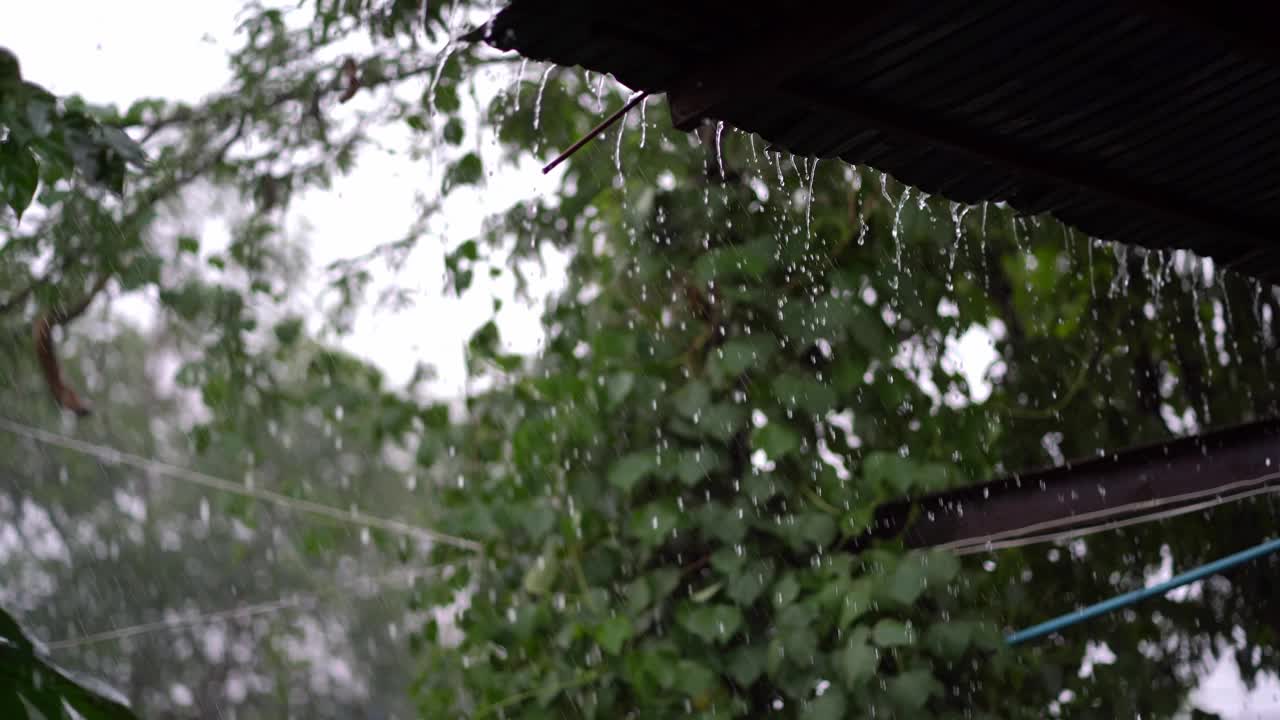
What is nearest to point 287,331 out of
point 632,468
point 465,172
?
point 465,172

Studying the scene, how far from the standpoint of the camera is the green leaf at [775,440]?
2801 millimetres

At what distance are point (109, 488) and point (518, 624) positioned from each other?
357 inches

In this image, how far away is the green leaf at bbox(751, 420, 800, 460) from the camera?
2.80 metres

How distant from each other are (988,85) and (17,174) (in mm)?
1042

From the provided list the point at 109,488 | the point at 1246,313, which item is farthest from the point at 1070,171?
the point at 109,488

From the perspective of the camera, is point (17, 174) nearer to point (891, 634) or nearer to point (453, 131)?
point (891, 634)

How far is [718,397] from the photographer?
3020mm

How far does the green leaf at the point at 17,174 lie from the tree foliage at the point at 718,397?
4.17 ft

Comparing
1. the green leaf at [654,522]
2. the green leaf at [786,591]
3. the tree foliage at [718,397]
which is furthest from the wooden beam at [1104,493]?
the green leaf at [654,522]

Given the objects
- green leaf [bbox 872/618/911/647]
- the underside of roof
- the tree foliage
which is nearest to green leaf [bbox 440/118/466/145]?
the tree foliage

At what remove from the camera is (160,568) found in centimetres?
1120

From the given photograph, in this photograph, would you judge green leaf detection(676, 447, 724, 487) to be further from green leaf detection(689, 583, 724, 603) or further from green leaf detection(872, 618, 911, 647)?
green leaf detection(872, 618, 911, 647)

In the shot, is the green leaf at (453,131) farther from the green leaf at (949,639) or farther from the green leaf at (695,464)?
the green leaf at (949,639)

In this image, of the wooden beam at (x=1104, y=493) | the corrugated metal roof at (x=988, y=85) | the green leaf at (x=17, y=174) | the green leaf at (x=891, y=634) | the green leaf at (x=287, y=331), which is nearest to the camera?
the corrugated metal roof at (x=988, y=85)
